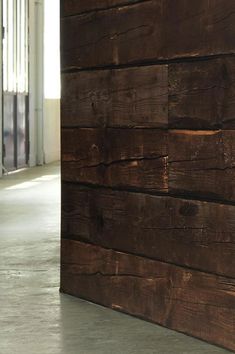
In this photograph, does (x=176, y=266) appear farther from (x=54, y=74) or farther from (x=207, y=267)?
(x=54, y=74)

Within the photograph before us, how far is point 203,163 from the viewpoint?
10.1ft

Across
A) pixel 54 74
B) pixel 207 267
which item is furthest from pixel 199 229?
pixel 54 74

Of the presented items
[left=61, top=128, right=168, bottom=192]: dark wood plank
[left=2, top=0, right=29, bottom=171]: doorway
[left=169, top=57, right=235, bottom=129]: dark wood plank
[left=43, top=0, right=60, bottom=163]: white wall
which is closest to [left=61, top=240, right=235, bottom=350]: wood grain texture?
[left=61, top=128, right=168, bottom=192]: dark wood plank

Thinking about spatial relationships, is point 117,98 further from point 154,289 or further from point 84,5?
point 154,289

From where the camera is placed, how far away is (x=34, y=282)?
4.33 m

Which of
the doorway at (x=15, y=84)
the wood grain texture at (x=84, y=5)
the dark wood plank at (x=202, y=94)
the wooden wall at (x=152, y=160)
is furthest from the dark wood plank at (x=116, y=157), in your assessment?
the doorway at (x=15, y=84)

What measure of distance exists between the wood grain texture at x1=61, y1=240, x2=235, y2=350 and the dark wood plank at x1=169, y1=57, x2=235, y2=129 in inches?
25.4

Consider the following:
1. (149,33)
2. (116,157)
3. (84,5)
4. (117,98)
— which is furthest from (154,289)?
(84,5)

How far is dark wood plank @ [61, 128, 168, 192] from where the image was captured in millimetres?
3309

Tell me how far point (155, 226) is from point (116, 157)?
429mm

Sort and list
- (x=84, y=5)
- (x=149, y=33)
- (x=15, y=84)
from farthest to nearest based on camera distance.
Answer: (x=15, y=84) → (x=84, y=5) → (x=149, y=33)

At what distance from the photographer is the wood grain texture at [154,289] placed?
3045 millimetres

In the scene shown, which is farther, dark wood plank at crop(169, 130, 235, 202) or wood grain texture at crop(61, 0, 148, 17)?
wood grain texture at crop(61, 0, 148, 17)

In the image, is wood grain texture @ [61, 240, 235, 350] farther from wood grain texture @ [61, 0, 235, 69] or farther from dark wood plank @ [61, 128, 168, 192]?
wood grain texture @ [61, 0, 235, 69]
